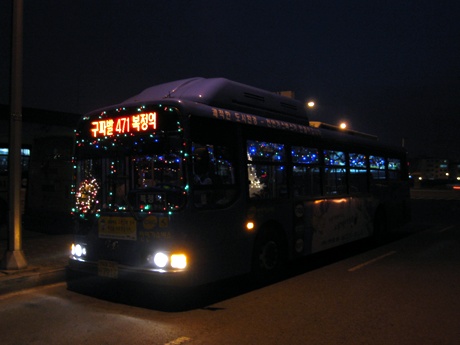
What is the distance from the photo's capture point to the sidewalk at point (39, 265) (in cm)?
682

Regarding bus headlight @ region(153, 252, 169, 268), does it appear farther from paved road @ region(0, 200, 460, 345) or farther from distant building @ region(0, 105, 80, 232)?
distant building @ region(0, 105, 80, 232)

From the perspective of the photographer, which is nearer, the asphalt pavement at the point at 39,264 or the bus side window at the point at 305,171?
the asphalt pavement at the point at 39,264

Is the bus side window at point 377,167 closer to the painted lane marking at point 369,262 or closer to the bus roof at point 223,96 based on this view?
the painted lane marking at point 369,262

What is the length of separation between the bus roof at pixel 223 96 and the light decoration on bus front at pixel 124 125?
0.38 meters

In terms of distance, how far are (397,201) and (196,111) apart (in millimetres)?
9174

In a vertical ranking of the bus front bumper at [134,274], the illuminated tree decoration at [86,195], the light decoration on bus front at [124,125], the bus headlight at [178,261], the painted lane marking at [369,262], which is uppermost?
the light decoration on bus front at [124,125]

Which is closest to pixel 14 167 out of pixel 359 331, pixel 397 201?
pixel 359 331

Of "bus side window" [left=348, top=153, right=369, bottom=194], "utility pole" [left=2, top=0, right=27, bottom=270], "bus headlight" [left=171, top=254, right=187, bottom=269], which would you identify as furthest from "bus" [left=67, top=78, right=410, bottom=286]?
"bus side window" [left=348, top=153, right=369, bottom=194]

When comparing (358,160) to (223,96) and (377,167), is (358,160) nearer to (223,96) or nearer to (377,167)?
(377,167)

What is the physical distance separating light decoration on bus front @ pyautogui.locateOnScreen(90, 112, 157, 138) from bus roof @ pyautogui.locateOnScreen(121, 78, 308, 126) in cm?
38

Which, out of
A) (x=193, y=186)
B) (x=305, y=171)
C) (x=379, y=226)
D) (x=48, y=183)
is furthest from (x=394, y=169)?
(x=48, y=183)

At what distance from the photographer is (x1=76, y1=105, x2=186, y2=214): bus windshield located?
5625 mm

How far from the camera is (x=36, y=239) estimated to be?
36.8ft

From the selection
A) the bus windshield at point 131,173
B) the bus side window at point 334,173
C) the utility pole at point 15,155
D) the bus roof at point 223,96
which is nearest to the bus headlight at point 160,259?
the bus windshield at point 131,173
